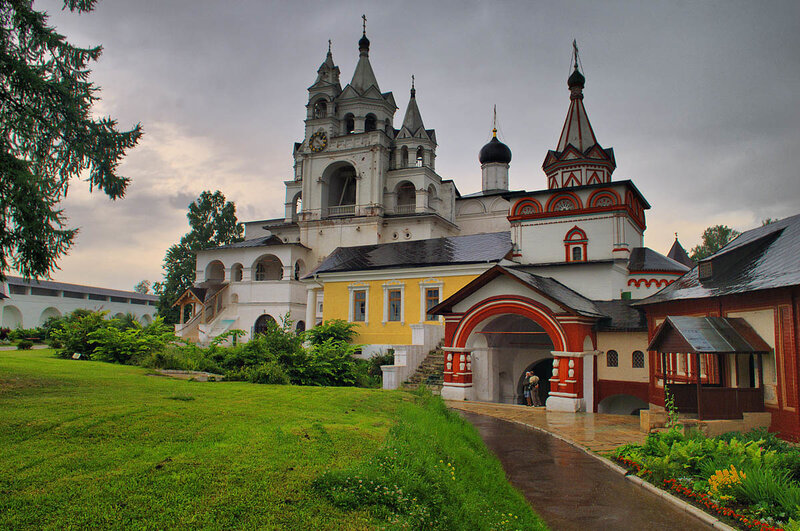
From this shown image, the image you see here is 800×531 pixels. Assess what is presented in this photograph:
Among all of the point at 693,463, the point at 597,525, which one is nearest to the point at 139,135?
the point at 597,525

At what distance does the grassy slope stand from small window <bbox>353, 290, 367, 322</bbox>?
18.8m

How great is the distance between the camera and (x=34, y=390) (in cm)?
980

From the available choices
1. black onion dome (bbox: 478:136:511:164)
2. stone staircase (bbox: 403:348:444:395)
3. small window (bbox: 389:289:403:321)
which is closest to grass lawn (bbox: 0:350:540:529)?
stone staircase (bbox: 403:348:444:395)

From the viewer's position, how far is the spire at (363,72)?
156 ft

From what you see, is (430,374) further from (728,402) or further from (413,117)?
(413,117)

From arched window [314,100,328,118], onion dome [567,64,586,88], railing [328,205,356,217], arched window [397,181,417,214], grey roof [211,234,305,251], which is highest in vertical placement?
arched window [314,100,328,118]

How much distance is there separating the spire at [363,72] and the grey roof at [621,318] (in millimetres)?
31926

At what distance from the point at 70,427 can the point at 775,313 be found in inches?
546

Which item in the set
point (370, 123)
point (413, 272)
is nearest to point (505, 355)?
point (413, 272)

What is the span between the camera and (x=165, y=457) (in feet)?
20.3

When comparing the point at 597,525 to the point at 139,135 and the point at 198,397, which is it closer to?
the point at 198,397

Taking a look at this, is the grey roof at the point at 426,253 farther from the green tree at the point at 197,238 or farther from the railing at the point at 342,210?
the green tree at the point at 197,238

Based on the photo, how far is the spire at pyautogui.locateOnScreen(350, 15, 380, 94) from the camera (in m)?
47.5

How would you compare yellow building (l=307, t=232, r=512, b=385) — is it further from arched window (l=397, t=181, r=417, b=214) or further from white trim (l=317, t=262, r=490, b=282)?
arched window (l=397, t=181, r=417, b=214)
